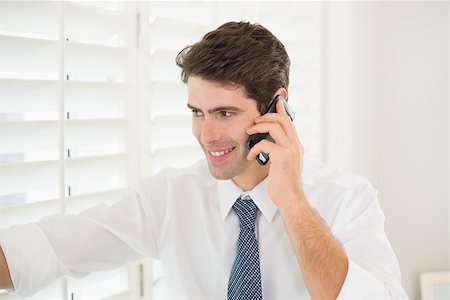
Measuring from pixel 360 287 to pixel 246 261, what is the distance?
1.00 feet

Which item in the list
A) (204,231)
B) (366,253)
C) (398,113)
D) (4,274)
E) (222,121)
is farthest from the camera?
(398,113)


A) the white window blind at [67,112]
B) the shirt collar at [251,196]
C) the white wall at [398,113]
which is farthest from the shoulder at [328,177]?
the white wall at [398,113]

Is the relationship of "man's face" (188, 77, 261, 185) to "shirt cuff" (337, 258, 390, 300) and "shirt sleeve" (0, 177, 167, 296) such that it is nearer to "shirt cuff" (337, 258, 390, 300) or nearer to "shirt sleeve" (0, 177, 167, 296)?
"shirt sleeve" (0, 177, 167, 296)

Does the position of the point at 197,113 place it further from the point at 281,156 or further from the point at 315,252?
the point at 315,252

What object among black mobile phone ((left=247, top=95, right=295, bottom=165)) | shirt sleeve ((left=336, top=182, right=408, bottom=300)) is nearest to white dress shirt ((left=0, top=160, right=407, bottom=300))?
shirt sleeve ((left=336, top=182, right=408, bottom=300))

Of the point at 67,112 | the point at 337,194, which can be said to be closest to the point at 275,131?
the point at 337,194

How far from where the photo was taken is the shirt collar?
1422 millimetres

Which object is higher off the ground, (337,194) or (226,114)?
(226,114)

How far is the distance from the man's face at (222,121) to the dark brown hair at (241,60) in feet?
0.08

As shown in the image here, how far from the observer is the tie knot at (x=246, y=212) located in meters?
1.40

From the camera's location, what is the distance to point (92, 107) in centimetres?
142

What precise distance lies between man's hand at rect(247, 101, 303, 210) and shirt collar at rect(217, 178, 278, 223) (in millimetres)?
115

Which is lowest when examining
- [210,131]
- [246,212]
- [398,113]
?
[246,212]

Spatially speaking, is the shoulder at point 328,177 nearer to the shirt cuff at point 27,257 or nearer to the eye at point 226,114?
the eye at point 226,114
